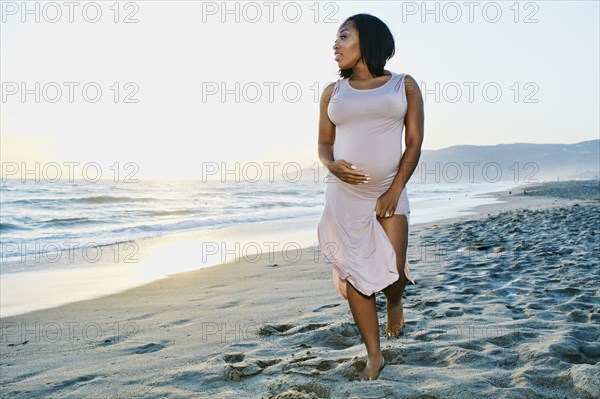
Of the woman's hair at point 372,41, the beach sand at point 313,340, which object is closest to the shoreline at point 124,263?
the beach sand at point 313,340

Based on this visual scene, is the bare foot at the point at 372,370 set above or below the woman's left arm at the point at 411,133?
below

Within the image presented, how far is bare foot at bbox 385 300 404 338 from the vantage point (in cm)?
316

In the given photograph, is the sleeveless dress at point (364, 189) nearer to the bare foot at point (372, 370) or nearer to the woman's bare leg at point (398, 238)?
the woman's bare leg at point (398, 238)

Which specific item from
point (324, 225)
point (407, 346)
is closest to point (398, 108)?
point (324, 225)

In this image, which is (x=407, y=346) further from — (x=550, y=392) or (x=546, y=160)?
(x=546, y=160)

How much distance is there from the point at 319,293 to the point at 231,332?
1.42 m

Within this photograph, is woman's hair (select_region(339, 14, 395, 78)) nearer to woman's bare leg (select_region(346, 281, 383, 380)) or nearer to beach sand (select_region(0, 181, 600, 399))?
woman's bare leg (select_region(346, 281, 383, 380))

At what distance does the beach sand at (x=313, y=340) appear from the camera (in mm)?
2455

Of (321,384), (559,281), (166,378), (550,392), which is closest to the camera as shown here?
(550,392)


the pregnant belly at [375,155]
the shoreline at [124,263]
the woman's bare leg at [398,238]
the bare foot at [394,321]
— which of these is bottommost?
the shoreline at [124,263]

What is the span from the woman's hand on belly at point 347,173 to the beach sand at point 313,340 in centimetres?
101

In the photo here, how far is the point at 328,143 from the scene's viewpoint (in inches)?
111

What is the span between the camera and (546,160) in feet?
625

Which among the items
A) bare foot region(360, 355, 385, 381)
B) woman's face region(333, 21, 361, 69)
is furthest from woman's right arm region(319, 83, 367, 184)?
bare foot region(360, 355, 385, 381)
